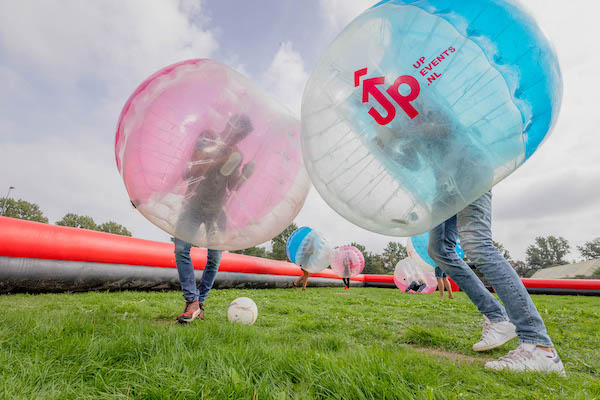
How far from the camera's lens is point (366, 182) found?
5.56 feet

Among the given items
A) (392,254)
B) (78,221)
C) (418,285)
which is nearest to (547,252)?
(392,254)

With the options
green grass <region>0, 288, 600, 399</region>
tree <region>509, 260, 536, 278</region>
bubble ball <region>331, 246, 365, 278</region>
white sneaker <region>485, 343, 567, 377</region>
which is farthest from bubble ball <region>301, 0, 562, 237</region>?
tree <region>509, 260, 536, 278</region>

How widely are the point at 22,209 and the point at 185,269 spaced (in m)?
62.4

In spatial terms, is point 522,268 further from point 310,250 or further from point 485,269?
point 485,269

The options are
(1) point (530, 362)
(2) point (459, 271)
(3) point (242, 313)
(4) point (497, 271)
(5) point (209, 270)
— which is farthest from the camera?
(5) point (209, 270)

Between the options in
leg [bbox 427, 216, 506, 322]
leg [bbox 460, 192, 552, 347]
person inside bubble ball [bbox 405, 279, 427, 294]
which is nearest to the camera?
leg [bbox 460, 192, 552, 347]

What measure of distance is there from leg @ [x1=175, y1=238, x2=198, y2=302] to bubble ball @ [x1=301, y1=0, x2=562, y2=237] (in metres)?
1.97

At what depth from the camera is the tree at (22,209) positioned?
157ft

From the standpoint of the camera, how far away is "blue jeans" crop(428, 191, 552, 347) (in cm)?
193

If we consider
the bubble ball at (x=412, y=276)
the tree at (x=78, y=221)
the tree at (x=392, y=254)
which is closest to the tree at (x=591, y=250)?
the tree at (x=392, y=254)

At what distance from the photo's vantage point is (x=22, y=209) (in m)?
48.8

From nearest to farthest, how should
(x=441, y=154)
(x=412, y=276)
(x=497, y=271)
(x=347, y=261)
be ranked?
(x=441, y=154)
(x=497, y=271)
(x=412, y=276)
(x=347, y=261)

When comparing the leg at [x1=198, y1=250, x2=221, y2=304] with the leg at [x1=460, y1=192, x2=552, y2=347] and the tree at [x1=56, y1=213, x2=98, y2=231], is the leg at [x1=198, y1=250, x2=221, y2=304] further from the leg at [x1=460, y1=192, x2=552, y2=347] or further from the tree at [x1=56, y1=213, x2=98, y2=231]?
the tree at [x1=56, y1=213, x2=98, y2=231]

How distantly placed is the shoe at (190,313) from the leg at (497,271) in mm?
2470
